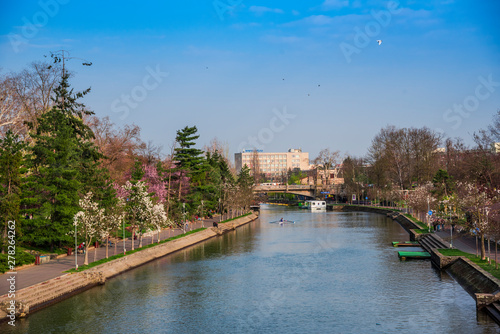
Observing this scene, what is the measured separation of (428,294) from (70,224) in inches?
1280

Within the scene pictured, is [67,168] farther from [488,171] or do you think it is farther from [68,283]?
[488,171]

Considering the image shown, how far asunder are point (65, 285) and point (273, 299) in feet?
50.2

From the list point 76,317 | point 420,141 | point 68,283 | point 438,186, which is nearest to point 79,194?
point 68,283

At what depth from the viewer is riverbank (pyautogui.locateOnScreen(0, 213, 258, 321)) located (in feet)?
104

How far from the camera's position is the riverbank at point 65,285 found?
104 ft

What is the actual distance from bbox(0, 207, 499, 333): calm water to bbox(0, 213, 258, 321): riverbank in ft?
2.78

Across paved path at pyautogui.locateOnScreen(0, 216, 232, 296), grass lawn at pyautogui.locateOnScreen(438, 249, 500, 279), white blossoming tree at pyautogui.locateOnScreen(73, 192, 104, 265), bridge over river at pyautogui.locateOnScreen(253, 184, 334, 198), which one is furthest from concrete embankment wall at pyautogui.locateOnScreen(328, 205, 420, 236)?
white blossoming tree at pyautogui.locateOnScreen(73, 192, 104, 265)

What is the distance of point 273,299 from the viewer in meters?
36.7

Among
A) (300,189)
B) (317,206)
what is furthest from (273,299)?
(300,189)

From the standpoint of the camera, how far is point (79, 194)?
54.2 metres

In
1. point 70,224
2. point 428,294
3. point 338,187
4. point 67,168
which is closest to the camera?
point 428,294

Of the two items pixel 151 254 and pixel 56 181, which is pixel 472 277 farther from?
pixel 56 181

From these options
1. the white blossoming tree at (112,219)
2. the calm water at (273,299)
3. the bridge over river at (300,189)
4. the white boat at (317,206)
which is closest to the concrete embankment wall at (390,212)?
the white boat at (317,206)

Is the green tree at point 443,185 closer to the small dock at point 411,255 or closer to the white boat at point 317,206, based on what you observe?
the small dock at point 411,255
